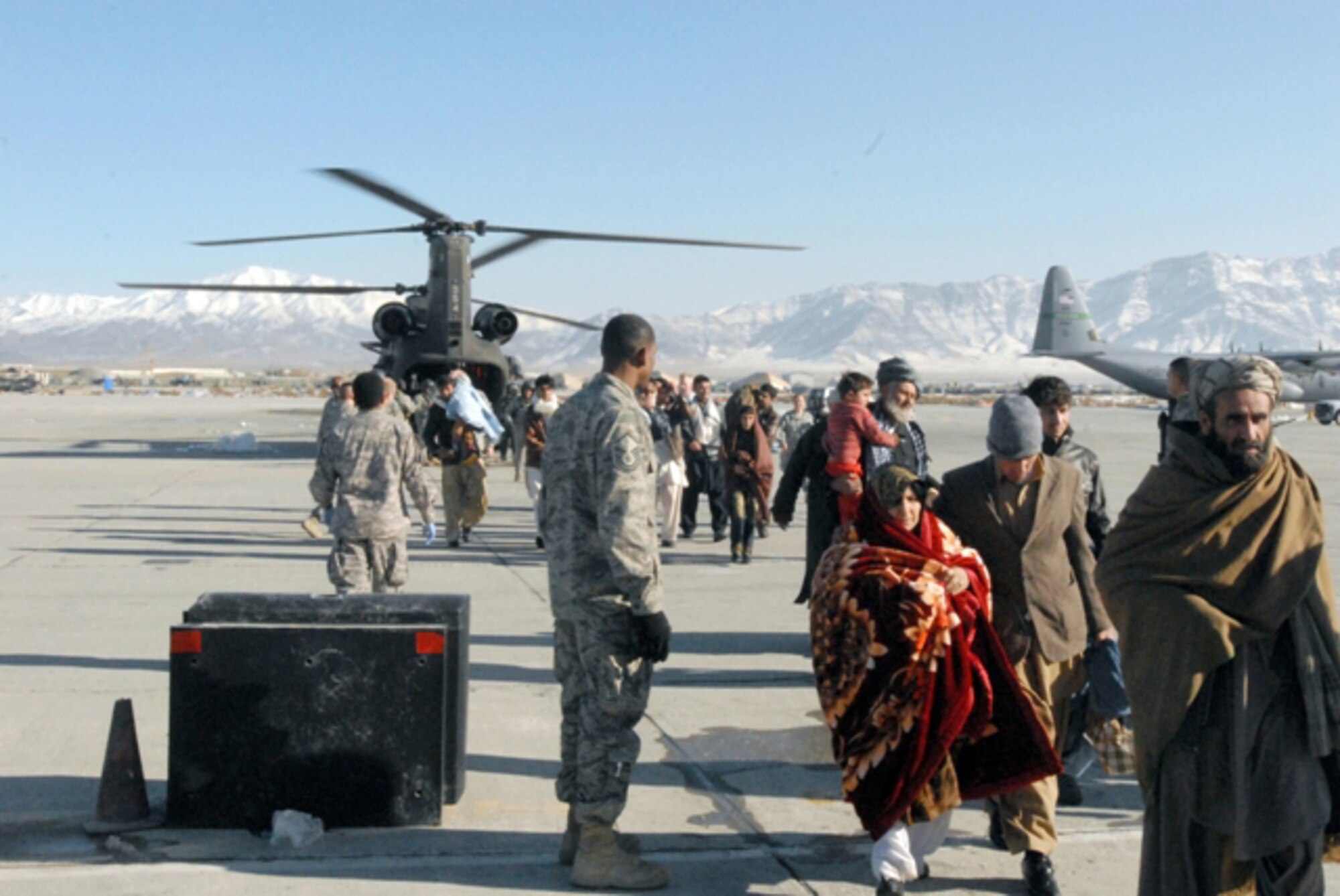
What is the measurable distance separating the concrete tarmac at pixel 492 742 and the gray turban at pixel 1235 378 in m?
1.99

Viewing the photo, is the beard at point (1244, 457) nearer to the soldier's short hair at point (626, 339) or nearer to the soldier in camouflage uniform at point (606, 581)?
the soldier in camouflage uniform at point (606, 581)

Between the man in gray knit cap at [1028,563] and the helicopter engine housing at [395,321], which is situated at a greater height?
the helicopter engine housing at [395,321]

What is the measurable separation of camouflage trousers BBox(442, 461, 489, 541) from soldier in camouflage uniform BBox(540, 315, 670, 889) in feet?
29.1

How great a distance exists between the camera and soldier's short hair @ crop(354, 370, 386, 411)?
7289 millimetres

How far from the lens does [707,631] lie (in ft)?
30.7

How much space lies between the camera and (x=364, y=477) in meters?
7.29

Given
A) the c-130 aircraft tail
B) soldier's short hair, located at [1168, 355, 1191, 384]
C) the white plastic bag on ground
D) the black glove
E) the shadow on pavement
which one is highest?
the c-130 aircraft tail

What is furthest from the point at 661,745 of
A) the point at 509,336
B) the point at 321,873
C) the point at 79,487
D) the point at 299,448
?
the point at 299,448

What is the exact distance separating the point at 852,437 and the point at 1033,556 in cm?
275

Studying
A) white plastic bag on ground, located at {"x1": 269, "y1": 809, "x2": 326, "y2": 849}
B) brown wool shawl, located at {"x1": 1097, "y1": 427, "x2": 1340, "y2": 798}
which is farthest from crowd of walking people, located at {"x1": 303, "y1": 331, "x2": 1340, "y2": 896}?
white plastic bag on ground, located at {"x1": 269, "y1": 809, "x2": 326, "y2": 849}

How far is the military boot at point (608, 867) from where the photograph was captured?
4652 mm

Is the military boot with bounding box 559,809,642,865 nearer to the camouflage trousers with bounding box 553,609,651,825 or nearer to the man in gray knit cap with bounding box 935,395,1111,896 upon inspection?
the camouflage trousers with bounding box 553,609,651,825

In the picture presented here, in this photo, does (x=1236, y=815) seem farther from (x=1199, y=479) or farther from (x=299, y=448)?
(x=299, y=448)

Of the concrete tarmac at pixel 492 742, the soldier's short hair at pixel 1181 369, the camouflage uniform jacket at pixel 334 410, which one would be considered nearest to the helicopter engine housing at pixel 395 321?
the concrete tarmac at pixel 492 742
